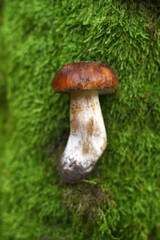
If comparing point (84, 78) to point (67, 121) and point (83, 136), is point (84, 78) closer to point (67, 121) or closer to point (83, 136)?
point (83, 136)

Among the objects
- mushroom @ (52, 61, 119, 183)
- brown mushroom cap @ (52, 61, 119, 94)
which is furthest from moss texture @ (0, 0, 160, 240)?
brown mushroom cap @ (52, 61, 119, 94)

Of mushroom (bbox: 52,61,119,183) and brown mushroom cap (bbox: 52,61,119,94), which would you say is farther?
mushroom (bbox: 52,61,119,183)

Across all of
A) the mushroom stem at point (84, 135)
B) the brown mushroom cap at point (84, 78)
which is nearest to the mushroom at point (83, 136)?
the mushroom stem at point (84, 135)

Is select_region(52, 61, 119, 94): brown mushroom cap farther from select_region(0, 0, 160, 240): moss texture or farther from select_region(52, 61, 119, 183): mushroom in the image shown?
select_region(0, 0, 160, 240): moss texture

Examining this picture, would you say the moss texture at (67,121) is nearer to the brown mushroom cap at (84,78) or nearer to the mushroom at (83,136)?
the mushroom at (83,136)

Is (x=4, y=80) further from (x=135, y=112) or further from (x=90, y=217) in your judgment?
(x=90, y=217)

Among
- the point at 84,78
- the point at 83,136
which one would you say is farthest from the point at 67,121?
the point at 84,78

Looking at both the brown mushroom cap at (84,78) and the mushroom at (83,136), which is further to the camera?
the mushroom at (83,136)
